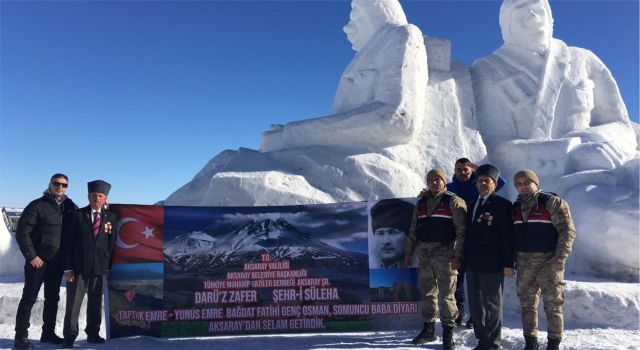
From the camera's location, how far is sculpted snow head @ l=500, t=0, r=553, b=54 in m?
7.78

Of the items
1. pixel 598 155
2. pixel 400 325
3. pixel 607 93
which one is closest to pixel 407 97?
pixel 598 155

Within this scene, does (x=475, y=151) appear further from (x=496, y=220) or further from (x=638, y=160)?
(x=496, y=220)

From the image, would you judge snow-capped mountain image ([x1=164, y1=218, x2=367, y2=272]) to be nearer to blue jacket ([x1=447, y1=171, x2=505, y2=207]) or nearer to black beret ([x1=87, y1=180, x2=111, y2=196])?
black beret ([x1=87, y1=180, x2=111, y2=196])

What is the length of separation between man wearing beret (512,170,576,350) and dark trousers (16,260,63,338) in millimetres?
3844

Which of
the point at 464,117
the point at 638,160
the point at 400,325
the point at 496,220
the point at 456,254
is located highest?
the point at 464,117

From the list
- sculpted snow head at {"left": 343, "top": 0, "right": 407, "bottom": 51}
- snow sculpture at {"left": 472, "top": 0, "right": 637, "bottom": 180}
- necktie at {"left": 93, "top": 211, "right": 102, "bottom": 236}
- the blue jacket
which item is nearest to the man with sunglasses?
necktie at {"left": 93, "top": 211, "right": 102, "bottom": 236}

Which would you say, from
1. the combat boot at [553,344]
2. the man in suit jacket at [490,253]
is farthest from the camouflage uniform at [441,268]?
the combat boot at [553,344]

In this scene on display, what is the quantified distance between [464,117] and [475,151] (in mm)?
650

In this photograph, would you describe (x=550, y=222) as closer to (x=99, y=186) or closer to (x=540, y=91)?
(x=99, y=186)

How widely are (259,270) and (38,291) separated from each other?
1882mm

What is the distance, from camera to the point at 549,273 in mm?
3611

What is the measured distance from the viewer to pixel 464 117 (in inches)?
302

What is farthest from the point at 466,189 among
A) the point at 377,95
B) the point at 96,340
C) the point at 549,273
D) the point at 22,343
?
the point at 22,343

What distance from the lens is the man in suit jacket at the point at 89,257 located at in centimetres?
420
